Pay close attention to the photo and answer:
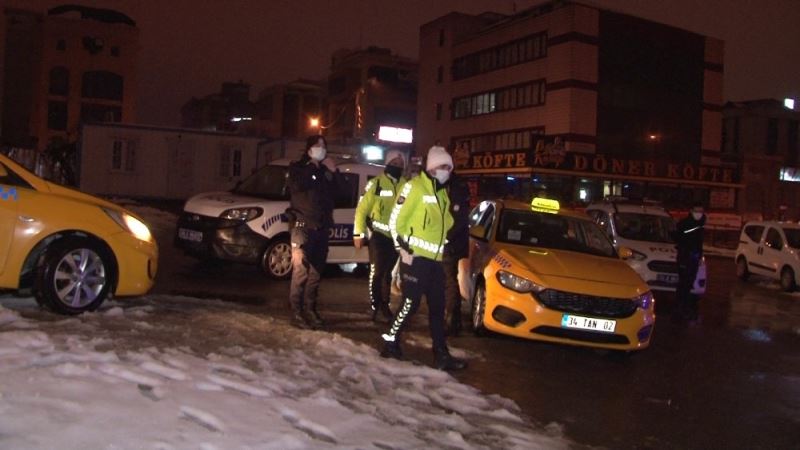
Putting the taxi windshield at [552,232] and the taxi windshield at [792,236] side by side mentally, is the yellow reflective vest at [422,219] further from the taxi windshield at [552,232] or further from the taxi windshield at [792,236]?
the taxi windshield at [792,236]

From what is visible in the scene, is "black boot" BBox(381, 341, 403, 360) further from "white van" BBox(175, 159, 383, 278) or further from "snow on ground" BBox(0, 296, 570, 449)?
"white van" BBox(175, 159, 383, 278)

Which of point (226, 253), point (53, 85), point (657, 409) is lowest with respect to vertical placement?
point (657, 409)

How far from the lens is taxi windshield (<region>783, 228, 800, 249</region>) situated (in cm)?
1697

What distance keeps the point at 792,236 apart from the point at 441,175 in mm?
13905

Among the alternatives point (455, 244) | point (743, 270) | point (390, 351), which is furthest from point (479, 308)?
point (743, 270)

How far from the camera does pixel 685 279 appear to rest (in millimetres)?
11641

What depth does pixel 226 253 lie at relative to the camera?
1087 centimetres

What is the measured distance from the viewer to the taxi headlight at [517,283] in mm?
7329

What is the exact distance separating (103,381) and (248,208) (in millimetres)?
6440

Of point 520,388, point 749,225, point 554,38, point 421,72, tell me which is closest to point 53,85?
point 421,72

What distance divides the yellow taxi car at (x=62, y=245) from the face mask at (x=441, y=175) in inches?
124

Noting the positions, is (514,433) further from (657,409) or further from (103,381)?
(103,381)

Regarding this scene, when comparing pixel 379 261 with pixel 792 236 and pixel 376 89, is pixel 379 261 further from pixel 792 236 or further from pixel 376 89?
pixel 376 89

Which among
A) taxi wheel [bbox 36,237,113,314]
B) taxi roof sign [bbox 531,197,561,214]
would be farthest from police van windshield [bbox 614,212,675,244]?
taxi wheel [bbox 36,237,113,314]
